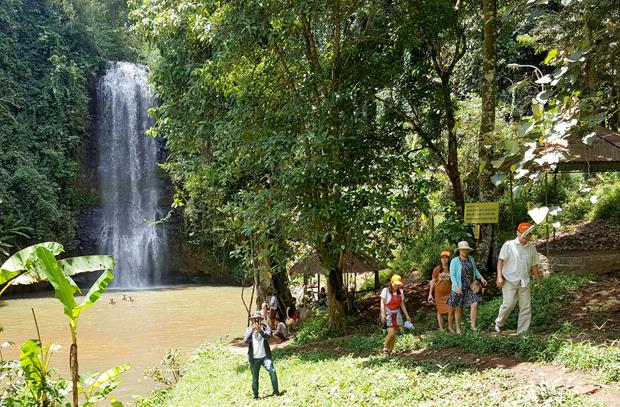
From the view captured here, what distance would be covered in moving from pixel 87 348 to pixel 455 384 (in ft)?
38.1

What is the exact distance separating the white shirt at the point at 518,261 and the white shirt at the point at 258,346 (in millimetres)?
3484

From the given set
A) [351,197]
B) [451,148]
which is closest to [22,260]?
[351,197]

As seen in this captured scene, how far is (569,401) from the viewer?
16.9 feet

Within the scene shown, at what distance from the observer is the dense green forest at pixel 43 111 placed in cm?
2684

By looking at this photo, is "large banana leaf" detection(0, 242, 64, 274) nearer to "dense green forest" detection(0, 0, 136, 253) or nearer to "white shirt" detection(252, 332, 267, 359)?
"white shirt" detection(252, 332, 267, 359)

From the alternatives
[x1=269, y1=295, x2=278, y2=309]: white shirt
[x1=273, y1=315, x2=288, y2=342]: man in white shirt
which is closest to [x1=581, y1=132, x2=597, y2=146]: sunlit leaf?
[x1=273, y1=315, x2=288, y2=342]: man in white shirt

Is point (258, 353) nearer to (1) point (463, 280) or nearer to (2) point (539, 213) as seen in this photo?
(1) point (463, 280)

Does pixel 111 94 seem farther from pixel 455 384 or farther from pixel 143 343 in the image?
pixel 455 384

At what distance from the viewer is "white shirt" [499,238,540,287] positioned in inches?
320

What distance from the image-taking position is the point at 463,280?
917 cm

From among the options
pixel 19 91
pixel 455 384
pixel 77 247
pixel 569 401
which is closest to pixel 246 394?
pixel 455 384

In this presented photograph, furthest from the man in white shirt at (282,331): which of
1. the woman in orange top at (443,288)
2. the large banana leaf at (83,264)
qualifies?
the large banana leaf at (83,264)

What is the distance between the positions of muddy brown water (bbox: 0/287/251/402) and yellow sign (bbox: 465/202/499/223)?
6.99 metres

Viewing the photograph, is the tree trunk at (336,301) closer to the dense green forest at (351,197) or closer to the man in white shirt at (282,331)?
the dense green forest at (351,197)
